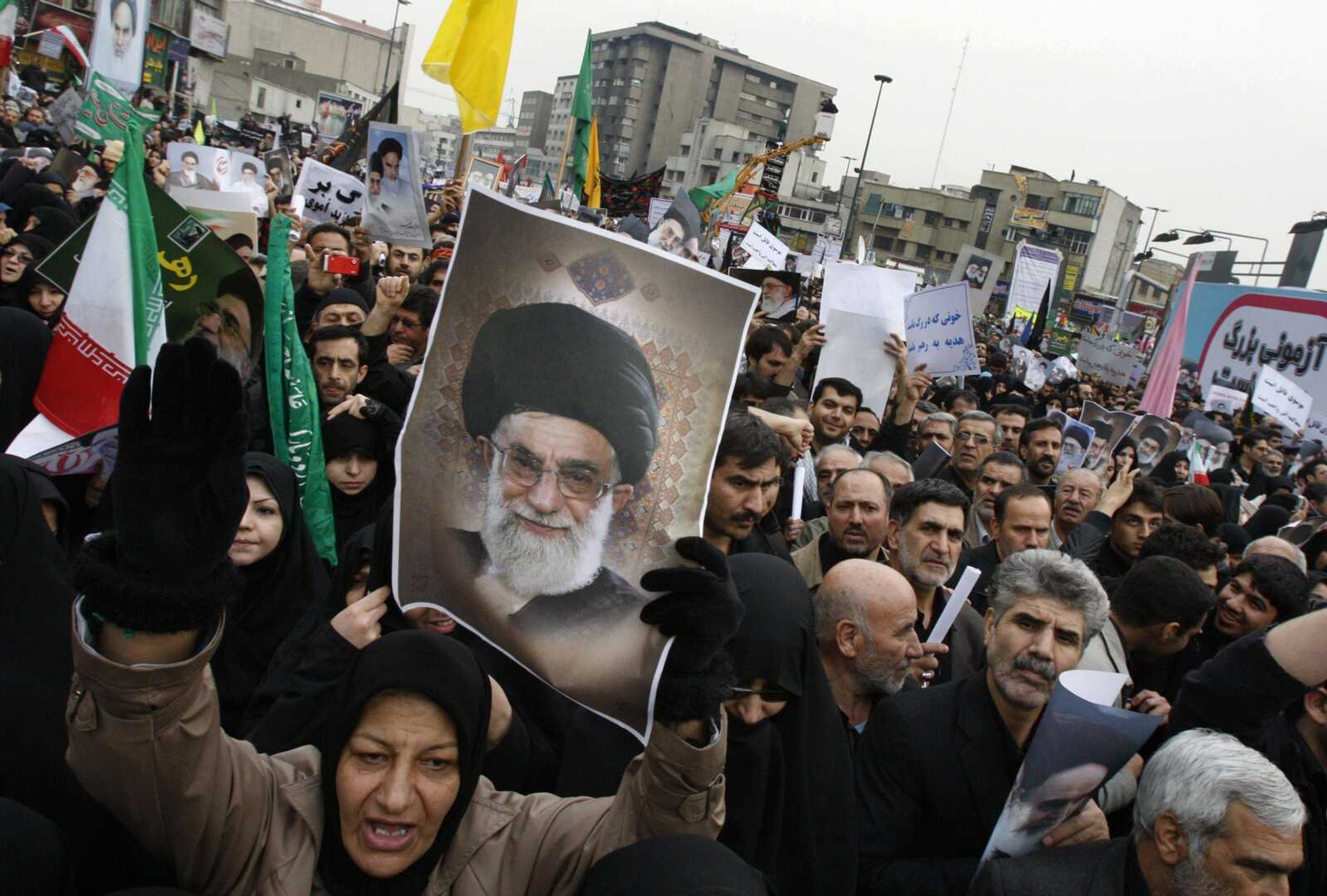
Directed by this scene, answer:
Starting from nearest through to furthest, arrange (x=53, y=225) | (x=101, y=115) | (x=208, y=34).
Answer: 1. (x=53, y=225)
2. (x=101, y=115)
3. (x=208, y=34)

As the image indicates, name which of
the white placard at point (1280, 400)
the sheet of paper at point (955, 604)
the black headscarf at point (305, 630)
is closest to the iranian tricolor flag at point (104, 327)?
the black headscarf at point (305, 630)

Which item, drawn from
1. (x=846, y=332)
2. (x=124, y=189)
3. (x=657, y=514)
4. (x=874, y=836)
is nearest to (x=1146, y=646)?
(x=874, y=836)

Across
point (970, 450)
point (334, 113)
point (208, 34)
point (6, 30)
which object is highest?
point (208, 34)

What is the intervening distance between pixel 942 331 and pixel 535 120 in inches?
4940

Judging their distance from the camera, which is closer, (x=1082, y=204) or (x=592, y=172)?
(x=592, y=172)

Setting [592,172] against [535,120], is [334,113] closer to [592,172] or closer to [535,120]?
[592,172]

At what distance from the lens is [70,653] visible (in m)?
2.14

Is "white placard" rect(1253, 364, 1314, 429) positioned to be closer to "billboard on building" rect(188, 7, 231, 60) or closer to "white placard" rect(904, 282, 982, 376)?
"white placard" rect(904, 282, 982, 376)

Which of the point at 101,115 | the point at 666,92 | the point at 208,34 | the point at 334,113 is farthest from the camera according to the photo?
the point at 666,92

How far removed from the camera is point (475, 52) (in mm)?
6934

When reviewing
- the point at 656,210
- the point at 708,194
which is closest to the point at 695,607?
the point at 708,194

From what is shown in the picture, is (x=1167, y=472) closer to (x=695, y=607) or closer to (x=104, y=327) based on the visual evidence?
(x=695, y=607)

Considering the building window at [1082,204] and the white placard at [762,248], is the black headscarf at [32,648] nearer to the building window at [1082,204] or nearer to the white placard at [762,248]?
the white placard at [762,248]

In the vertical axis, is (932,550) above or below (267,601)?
above
